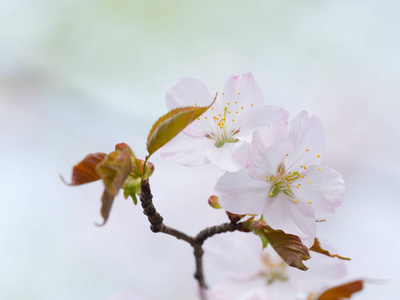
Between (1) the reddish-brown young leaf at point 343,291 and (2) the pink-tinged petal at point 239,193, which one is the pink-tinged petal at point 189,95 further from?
(1) the reddish-brown young leaf at point 343,291

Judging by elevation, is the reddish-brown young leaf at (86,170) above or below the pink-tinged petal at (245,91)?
below

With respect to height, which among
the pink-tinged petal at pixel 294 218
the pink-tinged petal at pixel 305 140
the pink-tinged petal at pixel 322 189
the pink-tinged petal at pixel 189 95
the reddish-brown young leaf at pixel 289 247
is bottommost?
the reddish-brown young leaf at pixel 289 247

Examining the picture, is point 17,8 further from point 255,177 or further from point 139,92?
point 255,177

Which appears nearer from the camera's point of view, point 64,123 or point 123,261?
point 123,261

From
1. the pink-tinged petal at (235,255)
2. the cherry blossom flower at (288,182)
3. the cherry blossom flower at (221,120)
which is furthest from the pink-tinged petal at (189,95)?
the pink-tinged petal at (235,255)

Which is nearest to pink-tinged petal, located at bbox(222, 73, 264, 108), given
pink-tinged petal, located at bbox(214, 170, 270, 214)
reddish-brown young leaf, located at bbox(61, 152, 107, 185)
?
pink-tinged petal, located at bbox(214, 170, 270, 214)

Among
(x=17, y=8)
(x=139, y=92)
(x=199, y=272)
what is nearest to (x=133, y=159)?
(x=199, y=272)
